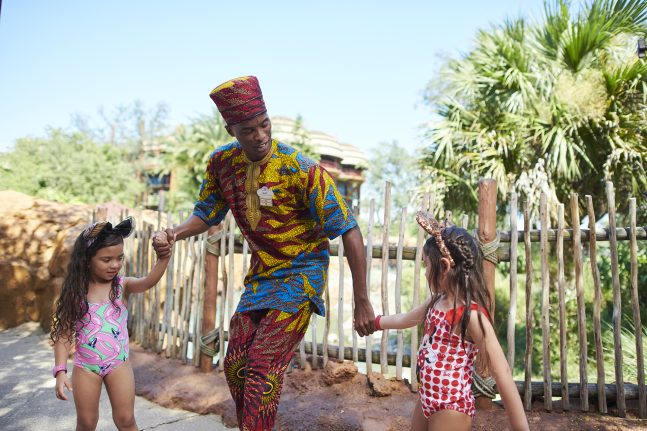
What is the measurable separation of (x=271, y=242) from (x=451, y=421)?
1114mm

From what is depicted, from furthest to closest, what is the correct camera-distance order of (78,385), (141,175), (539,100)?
(141,175)
(539,100)
(78,385)

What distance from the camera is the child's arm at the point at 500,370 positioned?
1.94 metres

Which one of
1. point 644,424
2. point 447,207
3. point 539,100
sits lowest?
point 644,424

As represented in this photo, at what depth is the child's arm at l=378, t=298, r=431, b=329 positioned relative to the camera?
2396 mm

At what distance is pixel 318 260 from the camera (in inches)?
97.4

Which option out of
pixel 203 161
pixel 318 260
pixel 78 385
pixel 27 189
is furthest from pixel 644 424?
pixel 203 161

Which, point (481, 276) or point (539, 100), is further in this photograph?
point (539, 100)

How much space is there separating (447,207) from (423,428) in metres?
8.91

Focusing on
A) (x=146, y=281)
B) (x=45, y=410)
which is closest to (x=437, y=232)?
(x=146, y=281)

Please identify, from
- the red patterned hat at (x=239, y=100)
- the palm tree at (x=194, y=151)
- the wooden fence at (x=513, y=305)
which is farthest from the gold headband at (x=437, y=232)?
the palm tree at (x=194, y=151)

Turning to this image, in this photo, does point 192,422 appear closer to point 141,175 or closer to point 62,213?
point 62,213

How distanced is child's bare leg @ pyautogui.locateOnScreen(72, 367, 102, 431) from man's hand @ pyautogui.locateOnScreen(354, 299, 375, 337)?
4.48 ft

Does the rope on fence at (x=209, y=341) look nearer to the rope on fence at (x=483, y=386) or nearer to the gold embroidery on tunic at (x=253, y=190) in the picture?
the rope on fence at (x=483, y=386)

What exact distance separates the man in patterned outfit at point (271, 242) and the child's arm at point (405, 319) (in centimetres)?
7
